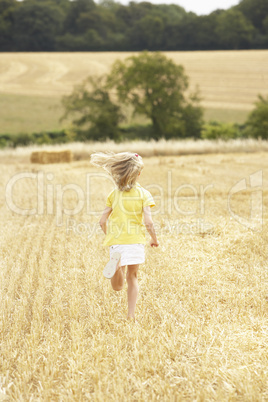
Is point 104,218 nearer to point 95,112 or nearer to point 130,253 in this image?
point 130,253

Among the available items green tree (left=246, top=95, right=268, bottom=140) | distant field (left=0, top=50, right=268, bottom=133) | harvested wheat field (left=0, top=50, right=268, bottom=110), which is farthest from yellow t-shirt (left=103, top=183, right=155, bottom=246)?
harvested wheat field (left=0, top=50, right=268, bottom=110)

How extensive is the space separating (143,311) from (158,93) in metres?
31.5

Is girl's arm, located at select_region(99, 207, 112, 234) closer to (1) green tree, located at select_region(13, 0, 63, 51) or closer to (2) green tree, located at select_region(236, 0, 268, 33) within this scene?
(1) green tree, located at select_region(13, 0, 63, 51)

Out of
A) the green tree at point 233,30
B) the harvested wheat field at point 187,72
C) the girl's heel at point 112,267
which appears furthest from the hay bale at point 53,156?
the green tree at point 233,30

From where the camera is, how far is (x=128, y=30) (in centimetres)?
6169

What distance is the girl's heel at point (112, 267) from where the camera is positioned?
14.1 ft

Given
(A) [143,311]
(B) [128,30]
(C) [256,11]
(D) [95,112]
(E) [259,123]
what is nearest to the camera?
(A) [143,311]

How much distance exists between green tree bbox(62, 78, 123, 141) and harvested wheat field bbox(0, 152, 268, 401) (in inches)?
899

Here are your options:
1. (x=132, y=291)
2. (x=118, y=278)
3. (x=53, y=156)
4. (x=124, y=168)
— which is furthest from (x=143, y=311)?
(x=53, y=156)

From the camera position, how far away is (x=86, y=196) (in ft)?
39.0

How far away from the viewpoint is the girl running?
4449 millimetres

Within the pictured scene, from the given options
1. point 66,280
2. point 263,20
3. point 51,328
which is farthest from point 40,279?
point 263,20

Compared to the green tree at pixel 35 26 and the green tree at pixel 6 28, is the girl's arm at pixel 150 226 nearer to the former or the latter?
the green tree at pixel 35 26

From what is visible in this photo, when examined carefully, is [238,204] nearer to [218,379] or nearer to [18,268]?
[18,268]
